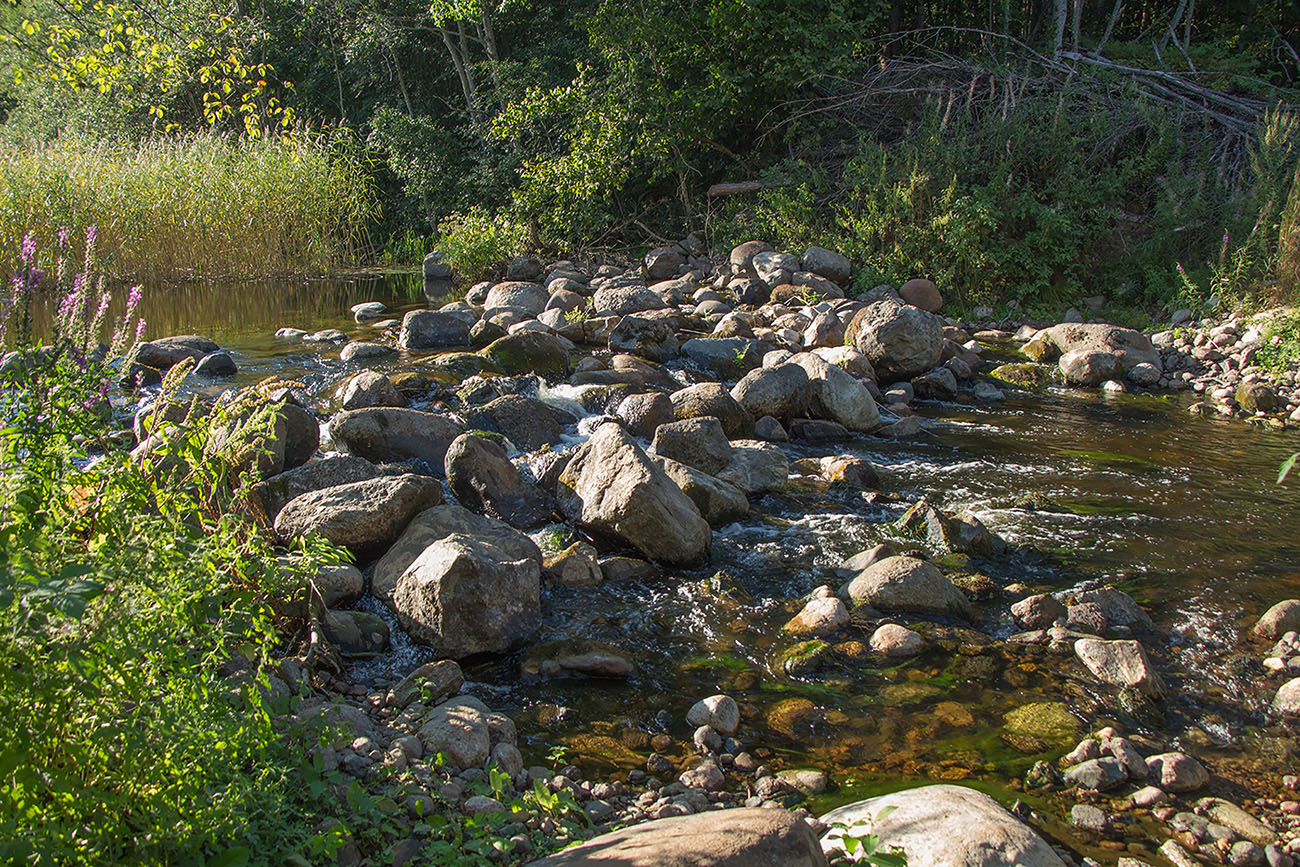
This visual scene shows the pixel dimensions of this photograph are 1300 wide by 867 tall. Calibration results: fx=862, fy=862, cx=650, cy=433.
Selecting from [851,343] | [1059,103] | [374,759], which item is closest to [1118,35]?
[1059,103]

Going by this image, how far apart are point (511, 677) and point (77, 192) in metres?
12.0

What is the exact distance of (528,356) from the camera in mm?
8375

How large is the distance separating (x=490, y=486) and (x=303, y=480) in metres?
1.12

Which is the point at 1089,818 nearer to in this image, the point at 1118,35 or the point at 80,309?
the point at 80,309

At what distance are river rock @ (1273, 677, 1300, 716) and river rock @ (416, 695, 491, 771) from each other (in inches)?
131

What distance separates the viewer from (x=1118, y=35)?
16.4m

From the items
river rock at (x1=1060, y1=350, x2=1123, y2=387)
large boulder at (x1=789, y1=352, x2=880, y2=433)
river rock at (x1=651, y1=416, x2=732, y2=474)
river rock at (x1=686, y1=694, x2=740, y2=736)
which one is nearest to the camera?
river rock at (x1=686, y1=694, x2=740, y2=736)

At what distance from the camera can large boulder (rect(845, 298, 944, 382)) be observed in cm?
901

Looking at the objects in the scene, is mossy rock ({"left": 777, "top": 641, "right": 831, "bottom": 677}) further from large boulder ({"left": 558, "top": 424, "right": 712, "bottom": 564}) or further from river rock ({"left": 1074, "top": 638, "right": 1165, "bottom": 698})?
river rock ({"left": 1074, "top": 638, "right": 1165, "bottom": 698})

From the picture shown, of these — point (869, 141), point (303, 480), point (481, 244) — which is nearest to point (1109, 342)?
point (869, 141)

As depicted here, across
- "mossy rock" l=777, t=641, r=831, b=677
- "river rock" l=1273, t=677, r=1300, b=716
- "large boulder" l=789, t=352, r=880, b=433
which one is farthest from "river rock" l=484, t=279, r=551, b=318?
"river rock" l=1273, t=677, r=1300, b=716

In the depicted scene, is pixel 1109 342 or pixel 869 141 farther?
pixel 869 141

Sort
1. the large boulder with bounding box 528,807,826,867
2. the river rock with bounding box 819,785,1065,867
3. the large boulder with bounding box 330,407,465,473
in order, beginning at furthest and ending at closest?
the large boulder with bounding box 330,407,465,473 → the river rock with bounding box 819,785,1065,867 → the large boulder with bounding box 528,807,826,867

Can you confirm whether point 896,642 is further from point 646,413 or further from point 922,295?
point 922,295
